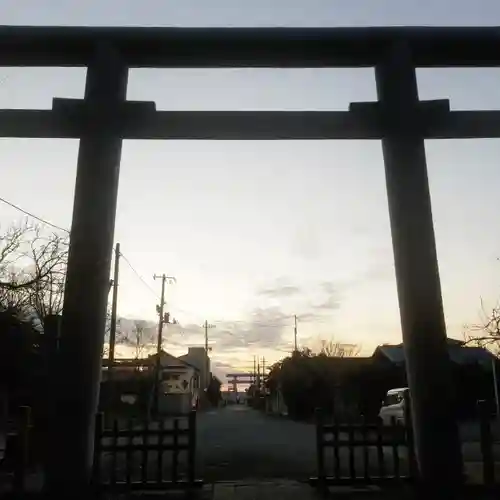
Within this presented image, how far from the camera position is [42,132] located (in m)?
7.48

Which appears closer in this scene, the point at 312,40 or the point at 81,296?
the point at 81,296

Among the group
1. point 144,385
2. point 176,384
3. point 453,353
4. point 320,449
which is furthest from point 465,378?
point 176,384

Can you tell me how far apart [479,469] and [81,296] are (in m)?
6.71

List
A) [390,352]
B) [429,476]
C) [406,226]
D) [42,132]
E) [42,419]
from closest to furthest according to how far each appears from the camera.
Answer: [429,476], [406,226], [42,132], [42,419], [390,352]

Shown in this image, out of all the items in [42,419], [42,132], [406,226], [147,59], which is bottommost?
[42,419]

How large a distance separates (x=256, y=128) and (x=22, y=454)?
4.73 meters

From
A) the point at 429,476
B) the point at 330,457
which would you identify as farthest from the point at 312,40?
the point at 330,457

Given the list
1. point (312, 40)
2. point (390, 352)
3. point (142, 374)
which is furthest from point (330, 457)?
point (142, 374)

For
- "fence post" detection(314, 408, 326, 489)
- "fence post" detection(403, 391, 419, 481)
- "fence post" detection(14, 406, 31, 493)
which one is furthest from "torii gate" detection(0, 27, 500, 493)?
"fence post" detection(314, 408, 326, 489)

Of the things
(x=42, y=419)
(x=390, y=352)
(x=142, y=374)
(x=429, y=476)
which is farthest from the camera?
(x=142, y=374)

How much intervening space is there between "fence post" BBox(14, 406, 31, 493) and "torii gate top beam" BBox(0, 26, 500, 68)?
15.0 feet

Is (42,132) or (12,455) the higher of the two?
(42,132)

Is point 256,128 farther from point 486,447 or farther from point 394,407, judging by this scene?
point 394,407

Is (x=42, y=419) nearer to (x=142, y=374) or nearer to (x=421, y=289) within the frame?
(x=421, y=289)
